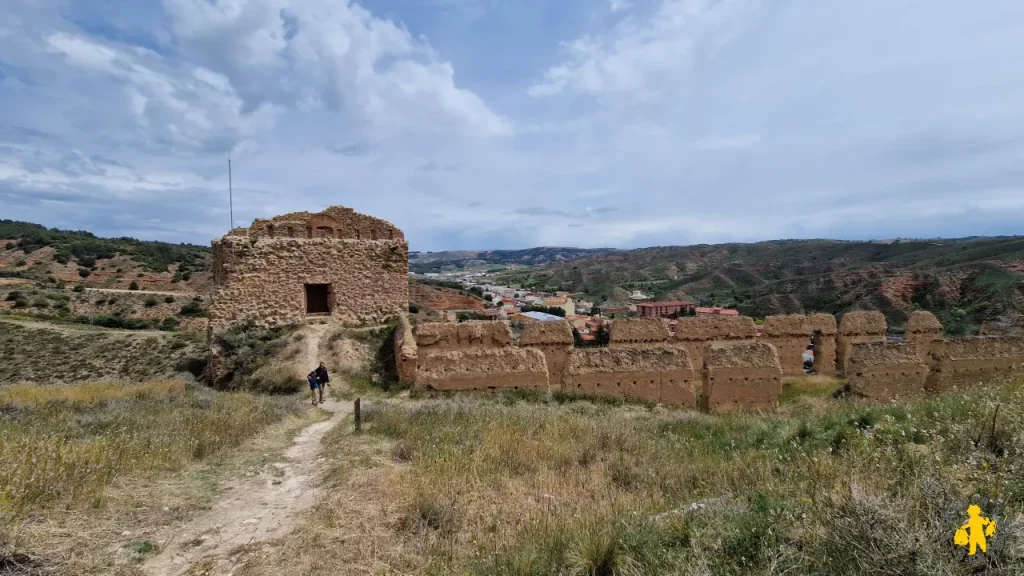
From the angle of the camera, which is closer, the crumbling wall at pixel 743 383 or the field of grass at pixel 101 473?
the field of grass at pixel 101 473

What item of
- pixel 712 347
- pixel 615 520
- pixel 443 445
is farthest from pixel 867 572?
pixel 712 347

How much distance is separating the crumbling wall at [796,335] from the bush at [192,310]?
34045mm

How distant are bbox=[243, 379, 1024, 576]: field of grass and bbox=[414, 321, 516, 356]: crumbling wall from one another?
416cm

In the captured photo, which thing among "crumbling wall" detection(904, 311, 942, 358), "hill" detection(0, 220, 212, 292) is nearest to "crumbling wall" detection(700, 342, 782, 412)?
"crumbling wall" detection(904, 311, 942, 358)

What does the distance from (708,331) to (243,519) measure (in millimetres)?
13044

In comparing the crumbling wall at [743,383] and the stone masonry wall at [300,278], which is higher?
the stone masonry wall at [300,278]

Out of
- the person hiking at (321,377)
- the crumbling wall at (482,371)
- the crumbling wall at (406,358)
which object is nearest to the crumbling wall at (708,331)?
the crumbling wall at (482,371)

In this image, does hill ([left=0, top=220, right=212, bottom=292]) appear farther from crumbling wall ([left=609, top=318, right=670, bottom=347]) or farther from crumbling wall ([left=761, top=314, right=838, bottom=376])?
crumbling wall ([left=761, top=314, right=838, bottom=376])

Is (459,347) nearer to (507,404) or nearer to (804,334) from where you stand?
(507,404)

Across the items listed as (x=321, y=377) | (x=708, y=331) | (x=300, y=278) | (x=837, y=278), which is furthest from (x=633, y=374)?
(x=837, y=278)

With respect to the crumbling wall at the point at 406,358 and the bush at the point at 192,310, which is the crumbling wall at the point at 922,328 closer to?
the crumbling wall at the point at 406,358

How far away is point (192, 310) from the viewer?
3416 cm

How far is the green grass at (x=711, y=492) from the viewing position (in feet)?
8.54

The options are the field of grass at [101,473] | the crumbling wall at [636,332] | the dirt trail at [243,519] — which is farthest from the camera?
the crumbling wall at [636,332]
